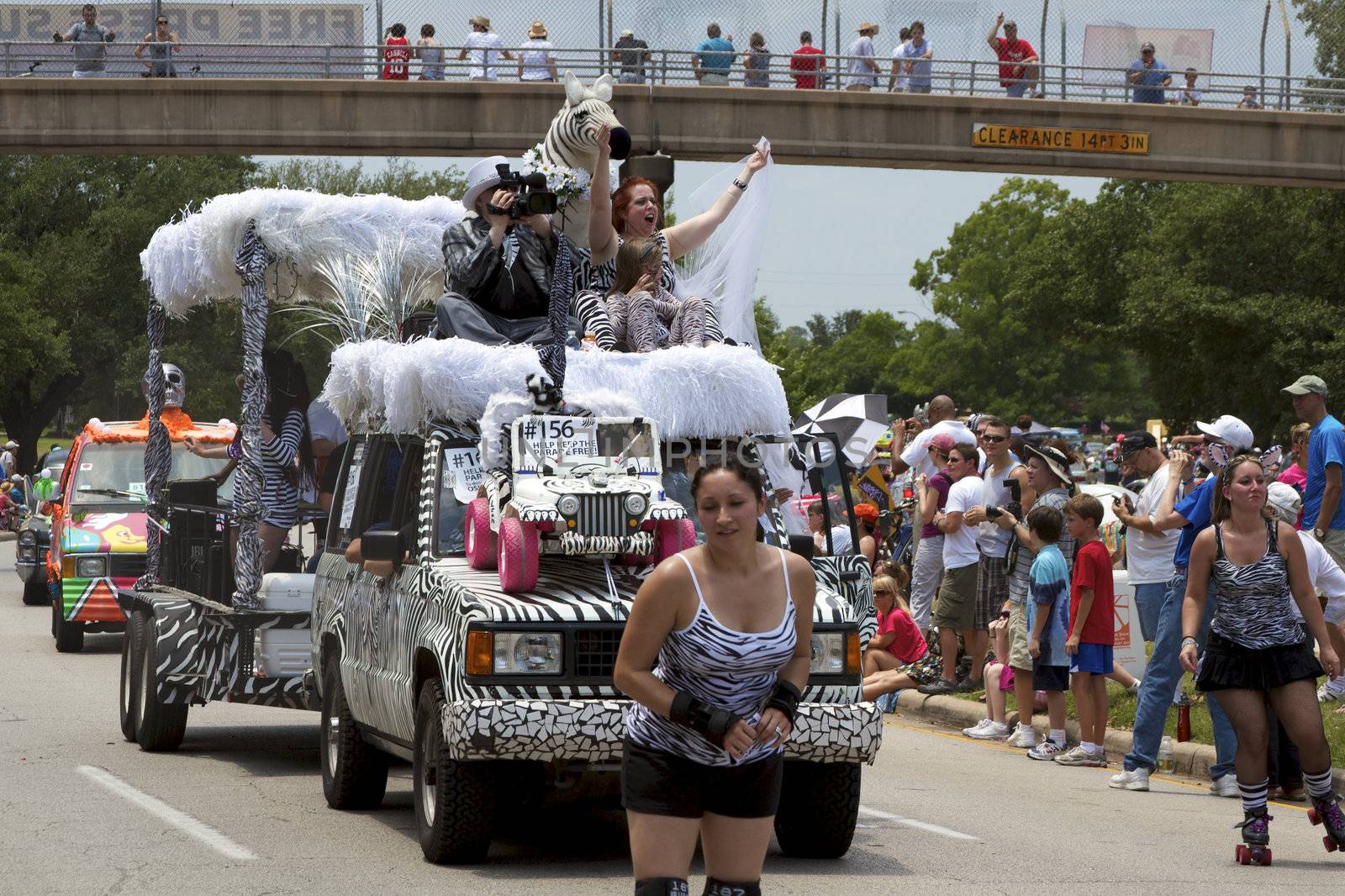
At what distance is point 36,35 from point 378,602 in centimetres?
2705

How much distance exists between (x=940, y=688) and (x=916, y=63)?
2043cm

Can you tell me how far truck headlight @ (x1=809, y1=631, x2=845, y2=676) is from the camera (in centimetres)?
838

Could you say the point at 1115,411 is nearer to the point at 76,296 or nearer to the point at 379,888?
the point at 76,296

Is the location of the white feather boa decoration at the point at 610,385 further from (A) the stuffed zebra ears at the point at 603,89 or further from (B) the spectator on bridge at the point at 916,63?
(B) the spectator on bridge at the point at 916,63

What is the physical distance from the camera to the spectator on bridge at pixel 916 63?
111ft

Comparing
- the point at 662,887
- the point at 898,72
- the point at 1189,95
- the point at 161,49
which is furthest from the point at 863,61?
the point at 662,887

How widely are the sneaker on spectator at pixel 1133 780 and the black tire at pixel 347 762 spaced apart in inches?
171

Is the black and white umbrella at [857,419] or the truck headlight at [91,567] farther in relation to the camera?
the black and white umbrella at [857,419]

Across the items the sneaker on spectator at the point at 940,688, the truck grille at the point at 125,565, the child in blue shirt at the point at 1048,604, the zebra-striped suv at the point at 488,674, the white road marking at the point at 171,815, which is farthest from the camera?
the truck grille at the point at 125,565

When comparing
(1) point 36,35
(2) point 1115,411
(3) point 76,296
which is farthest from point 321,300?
(2) point 1115,411

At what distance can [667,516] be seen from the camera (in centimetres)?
856

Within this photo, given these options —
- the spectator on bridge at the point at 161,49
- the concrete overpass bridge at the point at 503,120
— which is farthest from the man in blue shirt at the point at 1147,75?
the spectator on bridge at the point at 161,49

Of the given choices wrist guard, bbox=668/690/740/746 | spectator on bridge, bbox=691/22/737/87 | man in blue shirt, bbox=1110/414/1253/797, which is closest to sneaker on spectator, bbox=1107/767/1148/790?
man in blue shirt, bbox=1110/414/1253/797

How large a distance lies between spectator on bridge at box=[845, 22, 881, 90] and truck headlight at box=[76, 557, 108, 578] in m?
18.1
